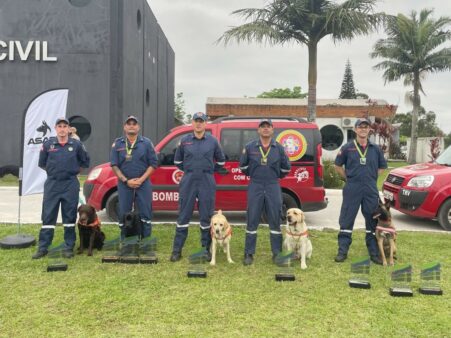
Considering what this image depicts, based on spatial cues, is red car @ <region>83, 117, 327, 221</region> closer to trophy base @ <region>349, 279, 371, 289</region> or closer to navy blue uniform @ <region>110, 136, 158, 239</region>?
navy blue uniform @ <region>110, 136, 158, 239</region>

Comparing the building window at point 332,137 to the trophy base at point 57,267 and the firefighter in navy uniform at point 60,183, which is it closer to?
the firefighter in navy uniform at point 60,183

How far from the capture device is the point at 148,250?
563 cm

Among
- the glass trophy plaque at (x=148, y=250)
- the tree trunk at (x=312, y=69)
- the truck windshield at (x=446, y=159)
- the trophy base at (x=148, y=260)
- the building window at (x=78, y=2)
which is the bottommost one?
the trophy base at (x=148, y=260)

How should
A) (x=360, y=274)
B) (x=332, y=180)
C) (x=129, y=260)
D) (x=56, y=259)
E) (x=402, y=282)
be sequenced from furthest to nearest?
1. (x=332, y=180)
2. (x=129, y=260)
3. (x=56, y=259)
4. (x=360, y=274)
5. (x=402, y=282)

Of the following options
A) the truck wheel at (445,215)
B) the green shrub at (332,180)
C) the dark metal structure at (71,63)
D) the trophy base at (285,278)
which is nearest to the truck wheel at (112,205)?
the trophy base at (285,278)

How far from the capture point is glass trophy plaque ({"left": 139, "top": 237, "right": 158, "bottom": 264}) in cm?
539

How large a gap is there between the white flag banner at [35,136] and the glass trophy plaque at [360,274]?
15.2 ft

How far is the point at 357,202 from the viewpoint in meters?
5.59

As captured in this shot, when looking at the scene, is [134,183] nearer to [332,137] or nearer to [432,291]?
[432,291]

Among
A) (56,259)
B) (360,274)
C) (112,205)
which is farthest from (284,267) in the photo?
(112,205)

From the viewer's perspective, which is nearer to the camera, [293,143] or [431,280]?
[431,280]

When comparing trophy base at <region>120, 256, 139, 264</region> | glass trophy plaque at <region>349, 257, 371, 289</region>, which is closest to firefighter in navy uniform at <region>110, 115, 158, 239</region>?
trophy base at <region>120, 256, 139, 264</region>

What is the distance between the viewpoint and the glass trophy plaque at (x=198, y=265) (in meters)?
4.86

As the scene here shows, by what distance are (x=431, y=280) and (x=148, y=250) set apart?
346 cm
